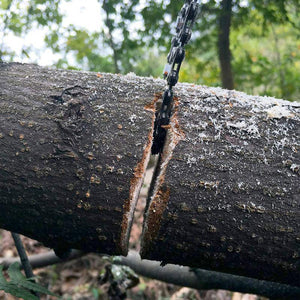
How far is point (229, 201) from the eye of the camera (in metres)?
1.05

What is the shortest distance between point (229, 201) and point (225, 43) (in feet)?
9.22

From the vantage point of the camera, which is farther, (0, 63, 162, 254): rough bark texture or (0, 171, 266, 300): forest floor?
(0, 171, 266, 300): forest floor

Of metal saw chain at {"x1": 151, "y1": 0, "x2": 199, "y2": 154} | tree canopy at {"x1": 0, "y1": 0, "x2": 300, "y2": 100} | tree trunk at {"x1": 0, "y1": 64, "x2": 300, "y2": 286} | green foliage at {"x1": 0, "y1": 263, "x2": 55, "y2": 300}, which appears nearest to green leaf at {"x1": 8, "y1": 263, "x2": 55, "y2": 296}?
green foliage at {"x1": 0, "y1": 263, "x2": 55, "y2": 300}

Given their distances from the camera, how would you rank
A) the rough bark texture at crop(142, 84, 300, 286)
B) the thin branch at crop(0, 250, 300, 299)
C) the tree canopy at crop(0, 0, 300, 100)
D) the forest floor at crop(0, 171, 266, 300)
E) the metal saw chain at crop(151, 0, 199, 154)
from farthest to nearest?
the tree canopy at crop(0, 0, 300, 100)
the forest floor at crop(0, 171, 266, 300)
the thin branch at crop(0, 250, 300, 299)
the metal saw chain at crop(151, 0, 199, 154)
the rough bark texture at crop(142, 84, 300, 286)

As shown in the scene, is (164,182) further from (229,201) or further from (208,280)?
(208,280)

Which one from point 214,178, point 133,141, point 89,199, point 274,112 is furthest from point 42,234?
point 274,112

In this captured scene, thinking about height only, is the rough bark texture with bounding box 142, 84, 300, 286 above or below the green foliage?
above

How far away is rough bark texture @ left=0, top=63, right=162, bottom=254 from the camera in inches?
42.3

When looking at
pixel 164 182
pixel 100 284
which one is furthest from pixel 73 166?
pixel 100 284

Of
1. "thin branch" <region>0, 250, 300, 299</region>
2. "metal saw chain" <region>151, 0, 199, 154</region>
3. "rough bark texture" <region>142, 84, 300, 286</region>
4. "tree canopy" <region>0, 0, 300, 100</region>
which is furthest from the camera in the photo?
"tree canopy" <region>0, 0, 300, 100</region>

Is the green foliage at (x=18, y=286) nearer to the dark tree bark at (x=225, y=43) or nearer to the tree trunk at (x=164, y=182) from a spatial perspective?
the tree trunk at (x=164, y=182)

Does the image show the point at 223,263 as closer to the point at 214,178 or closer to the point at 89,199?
the point at 214,178

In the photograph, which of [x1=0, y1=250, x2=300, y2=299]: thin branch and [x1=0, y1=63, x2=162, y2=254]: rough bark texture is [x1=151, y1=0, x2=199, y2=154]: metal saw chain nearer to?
[x1=0, y1=63, x2=162, y2=254]: rough bark texture

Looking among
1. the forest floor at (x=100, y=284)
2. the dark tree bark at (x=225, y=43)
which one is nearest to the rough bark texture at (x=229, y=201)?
the forest floor at (x=100, y=284)
